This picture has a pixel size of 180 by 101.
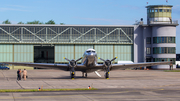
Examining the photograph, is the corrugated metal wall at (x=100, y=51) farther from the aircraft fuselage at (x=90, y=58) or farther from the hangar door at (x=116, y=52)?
the aircraft fuselage at (x=90, y=58)

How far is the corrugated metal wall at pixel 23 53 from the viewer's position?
78125 millimetres

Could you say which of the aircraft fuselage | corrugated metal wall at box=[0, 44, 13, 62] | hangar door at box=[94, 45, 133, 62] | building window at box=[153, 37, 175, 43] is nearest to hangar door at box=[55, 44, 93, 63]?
hangar door at box=[94, 45, 133, 62]

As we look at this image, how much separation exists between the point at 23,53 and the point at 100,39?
24.9 m

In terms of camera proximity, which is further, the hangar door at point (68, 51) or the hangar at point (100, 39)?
the hangar door at point (68, 51)

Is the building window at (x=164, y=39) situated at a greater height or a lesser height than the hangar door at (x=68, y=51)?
greater

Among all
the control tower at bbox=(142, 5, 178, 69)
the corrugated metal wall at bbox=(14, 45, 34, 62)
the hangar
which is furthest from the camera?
the corrugated metal wall at bbox=(14, 45, 34, 62)

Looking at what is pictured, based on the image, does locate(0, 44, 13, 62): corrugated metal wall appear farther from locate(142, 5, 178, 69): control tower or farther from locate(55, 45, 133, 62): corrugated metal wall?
locate(142, 5, 178, 69): control tower

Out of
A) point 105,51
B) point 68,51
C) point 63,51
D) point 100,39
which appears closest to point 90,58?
point 100,39

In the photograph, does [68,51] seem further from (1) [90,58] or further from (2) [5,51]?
(1) [90,58]

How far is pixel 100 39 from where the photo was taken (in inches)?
3137

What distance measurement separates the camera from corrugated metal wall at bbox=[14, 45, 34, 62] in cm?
7812

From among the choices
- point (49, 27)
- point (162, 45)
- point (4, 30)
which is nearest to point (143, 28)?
point (162, 45)

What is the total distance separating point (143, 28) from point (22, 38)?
3914 centimetres

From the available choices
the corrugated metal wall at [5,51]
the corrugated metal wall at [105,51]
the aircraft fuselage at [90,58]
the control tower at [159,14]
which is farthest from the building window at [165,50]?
the corrugated metal wall at [5,51]
